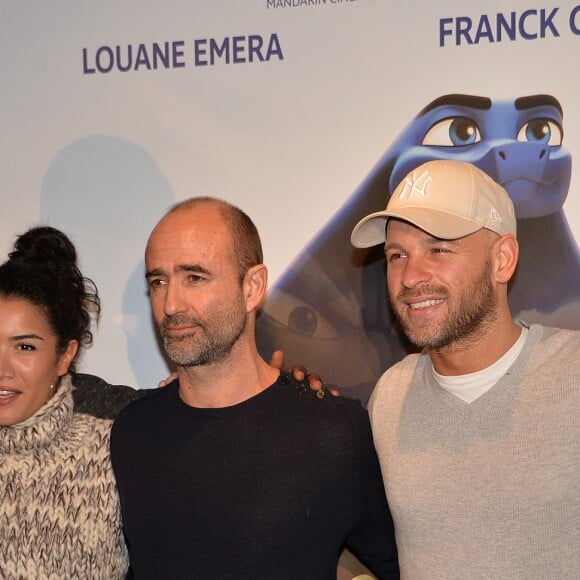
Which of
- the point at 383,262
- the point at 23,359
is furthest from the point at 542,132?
the point at 23,359

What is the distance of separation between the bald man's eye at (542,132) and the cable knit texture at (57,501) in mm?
1429

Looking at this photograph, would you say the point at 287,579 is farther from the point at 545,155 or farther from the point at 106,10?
the point at 106,10

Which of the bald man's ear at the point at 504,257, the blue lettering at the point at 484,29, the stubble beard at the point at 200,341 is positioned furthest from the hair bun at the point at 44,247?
the blue lettering at the point at 484,29

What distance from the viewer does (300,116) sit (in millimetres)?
2754

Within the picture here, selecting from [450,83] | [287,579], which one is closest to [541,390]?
[287,579]

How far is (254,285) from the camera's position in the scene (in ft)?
7.36

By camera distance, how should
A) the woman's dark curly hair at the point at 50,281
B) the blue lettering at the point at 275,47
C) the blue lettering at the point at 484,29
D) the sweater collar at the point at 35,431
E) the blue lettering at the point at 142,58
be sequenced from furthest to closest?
the blue lettering at the point at 142,58
the blue lettering at the point at 275,47
the blue lettering at the point at 484,29
the woman's dark curly hair at the point at 50,281
the sweater collar at the point at 35,431

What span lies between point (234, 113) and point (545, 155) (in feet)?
3.12

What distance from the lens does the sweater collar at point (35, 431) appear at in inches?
86.0

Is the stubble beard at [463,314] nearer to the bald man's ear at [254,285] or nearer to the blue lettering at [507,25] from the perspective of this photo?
the bald man's ear at [254,285]

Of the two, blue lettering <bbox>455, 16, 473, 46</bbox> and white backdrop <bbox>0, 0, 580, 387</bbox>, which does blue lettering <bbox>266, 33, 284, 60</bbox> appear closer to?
white backdrop <bbox>0, 0, 580, 387</bbox>

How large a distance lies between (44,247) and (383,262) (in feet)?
3.25

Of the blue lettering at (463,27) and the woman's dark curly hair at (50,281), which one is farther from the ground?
the blue lettering at (463,27)

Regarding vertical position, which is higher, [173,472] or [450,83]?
[450,83]
